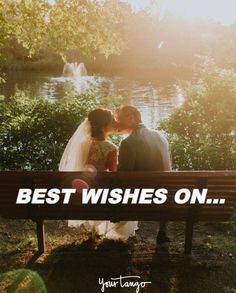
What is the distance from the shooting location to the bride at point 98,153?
508 centimetres

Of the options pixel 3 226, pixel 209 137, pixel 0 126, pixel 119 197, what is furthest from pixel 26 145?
pixel 119 197

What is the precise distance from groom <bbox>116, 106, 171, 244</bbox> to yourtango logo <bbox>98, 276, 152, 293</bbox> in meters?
1.06

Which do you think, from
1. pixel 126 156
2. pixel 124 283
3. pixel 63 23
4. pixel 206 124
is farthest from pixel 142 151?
pixel 63 23

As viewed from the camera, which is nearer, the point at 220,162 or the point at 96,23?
the point at 220,162

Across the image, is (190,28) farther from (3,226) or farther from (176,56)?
(3,226)

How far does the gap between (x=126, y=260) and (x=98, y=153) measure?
4.38ft

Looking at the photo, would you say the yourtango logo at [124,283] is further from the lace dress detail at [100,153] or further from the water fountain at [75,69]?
the water fountain at [75,69]

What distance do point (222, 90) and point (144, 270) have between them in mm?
5467

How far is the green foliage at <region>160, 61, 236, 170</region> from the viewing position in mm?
7746

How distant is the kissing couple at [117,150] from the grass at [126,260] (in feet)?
0.67

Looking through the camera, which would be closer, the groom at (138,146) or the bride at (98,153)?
the groom at (138,146)

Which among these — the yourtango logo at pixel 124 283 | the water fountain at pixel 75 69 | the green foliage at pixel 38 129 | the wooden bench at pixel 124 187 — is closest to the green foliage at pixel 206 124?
the green foliage at pixel 38 129

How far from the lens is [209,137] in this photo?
27.9 feet

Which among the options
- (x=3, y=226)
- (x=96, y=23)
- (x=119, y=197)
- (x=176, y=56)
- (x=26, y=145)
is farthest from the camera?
(x=176, y=56)
